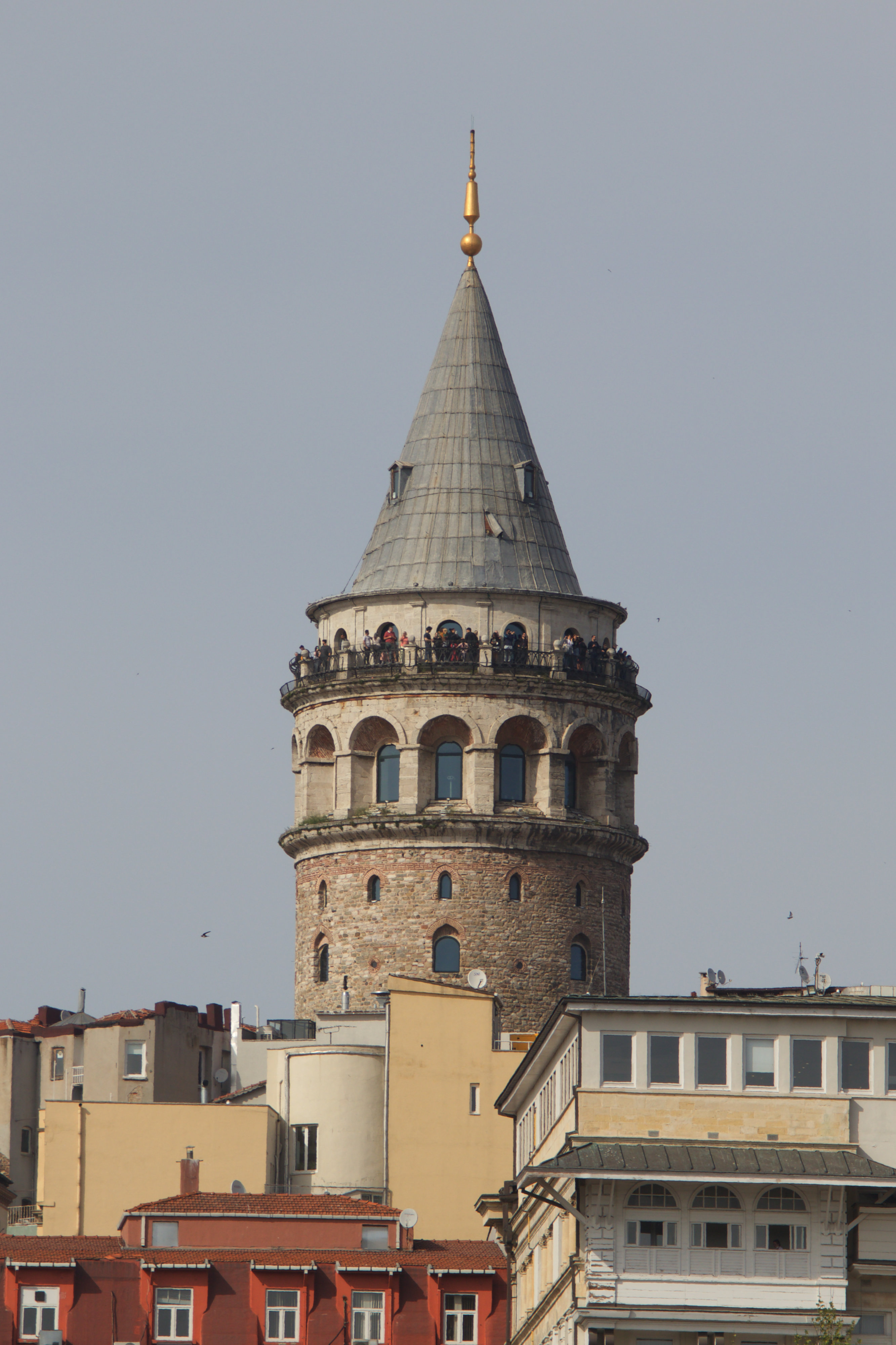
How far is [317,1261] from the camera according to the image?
76.6 m

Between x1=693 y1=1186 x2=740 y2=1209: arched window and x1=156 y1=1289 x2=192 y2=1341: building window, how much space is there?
18211mm

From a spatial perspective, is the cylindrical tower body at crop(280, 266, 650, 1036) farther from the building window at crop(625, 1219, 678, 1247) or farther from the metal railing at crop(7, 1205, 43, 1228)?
the building window at crop(625, 1219, 678, 1247)

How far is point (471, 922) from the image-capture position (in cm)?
9462

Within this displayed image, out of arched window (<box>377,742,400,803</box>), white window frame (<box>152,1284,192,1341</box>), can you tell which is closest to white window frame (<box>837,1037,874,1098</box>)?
white window frame (<box>152,1284,192,1341</box>)

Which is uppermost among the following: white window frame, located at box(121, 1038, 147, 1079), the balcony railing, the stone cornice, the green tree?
the balcony railing

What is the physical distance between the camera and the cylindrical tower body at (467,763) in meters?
94.9

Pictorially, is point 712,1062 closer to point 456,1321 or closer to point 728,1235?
point 728,1235

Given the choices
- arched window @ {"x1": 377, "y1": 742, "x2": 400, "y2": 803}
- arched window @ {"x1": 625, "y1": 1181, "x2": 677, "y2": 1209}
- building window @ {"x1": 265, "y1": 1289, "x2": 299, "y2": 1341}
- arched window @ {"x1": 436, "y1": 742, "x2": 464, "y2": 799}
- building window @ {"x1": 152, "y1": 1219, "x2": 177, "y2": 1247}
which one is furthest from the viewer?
arched window @ {"x1": 377, "y1": 742, "x2": 400, "y2": 803}

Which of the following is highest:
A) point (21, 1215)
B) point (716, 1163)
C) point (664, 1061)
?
point (664, 1061)

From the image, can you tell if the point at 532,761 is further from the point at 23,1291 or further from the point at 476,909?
the point at 23,1291

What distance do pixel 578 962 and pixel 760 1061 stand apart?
3230 cm

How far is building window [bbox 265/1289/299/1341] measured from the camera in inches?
2997

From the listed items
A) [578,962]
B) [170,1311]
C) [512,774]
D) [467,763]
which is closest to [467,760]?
[467,763]

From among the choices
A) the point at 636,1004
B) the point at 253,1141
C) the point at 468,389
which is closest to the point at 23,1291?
the point at 253,1141
